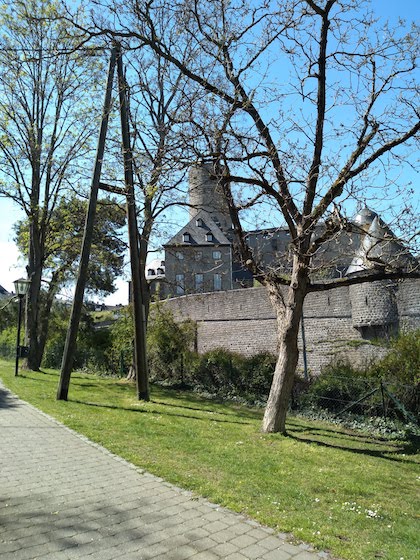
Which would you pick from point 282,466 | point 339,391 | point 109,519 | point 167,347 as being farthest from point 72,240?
point 109,519

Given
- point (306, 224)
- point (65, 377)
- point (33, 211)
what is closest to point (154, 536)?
point (306, 224)

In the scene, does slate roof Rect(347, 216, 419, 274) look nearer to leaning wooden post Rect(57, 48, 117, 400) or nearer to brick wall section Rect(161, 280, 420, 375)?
leaning wooden post Rect(57, 48, 117, 400)

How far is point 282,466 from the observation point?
22.9 ft

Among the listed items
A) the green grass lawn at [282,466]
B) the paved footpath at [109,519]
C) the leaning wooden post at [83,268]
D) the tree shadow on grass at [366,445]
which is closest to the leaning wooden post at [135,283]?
the leaning wooden post at [83,268]

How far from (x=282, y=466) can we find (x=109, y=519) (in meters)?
3.32

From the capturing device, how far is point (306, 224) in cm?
959

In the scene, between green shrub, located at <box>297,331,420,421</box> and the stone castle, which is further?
the stone castle

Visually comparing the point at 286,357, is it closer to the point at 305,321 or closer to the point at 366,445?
→ the point at 366,445

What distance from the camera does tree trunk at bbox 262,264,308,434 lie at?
9641mm

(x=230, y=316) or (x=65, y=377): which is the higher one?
(x=230, y=316)

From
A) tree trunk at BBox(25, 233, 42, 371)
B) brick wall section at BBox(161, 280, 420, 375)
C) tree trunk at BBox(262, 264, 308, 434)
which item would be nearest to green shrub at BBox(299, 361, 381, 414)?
brick wall section at BBox(161, 280, 420, 375)

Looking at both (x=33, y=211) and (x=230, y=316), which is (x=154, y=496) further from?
(x=230, y=316)

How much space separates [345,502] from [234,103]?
7411 millimetres

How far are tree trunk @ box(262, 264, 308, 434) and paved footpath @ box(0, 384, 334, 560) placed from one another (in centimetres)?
407
